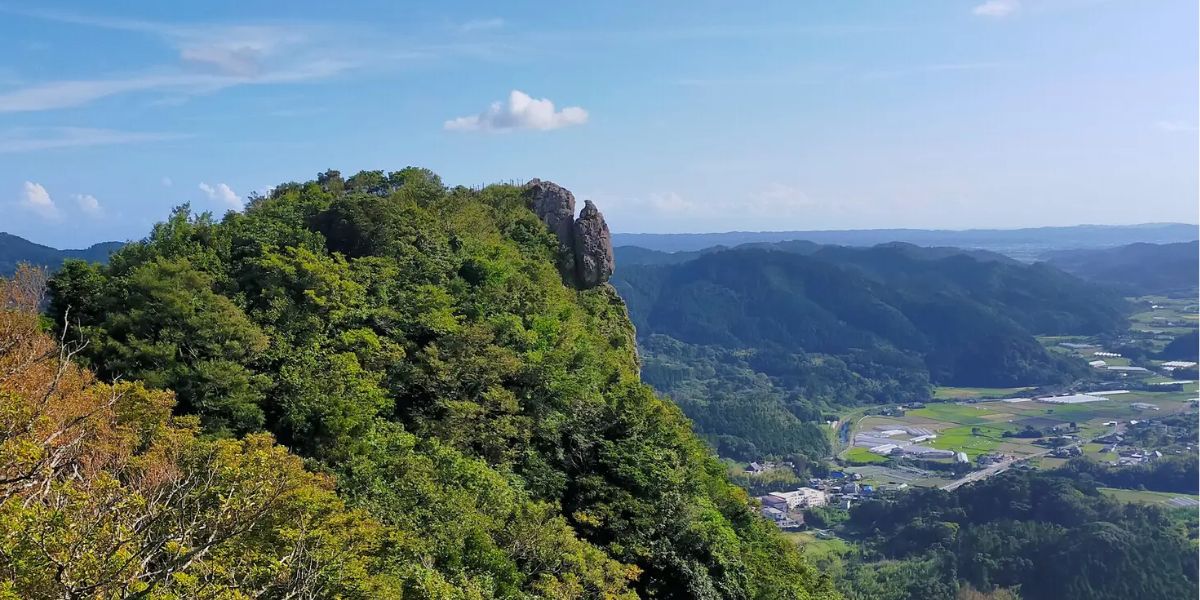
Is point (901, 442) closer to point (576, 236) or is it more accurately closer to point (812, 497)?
point (812, 497)

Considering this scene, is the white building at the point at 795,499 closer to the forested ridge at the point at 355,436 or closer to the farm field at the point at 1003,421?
the farm field at the point at 1003,421

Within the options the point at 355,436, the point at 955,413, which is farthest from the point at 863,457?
the point at 355,436

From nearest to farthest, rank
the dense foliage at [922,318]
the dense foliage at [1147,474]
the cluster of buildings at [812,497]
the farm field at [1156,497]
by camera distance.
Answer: the farm field at [1156,497] → the cluster of buildings at [812,497] → the dense foliage at [1147,474] → the dense foliage at [922,318]

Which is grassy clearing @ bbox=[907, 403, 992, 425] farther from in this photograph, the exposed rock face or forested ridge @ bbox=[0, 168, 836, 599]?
forested ridge @ bbox=[0, 168, 836, 599]

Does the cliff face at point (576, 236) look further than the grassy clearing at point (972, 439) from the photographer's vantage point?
No

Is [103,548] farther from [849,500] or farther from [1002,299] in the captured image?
[1002,299]

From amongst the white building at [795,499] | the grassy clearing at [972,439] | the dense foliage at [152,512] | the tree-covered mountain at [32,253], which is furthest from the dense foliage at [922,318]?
the dense foliage at [152,512]
